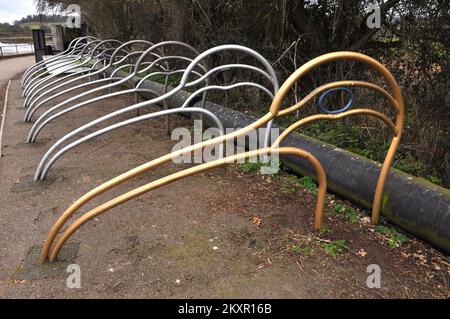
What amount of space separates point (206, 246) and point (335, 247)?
0.80 metres

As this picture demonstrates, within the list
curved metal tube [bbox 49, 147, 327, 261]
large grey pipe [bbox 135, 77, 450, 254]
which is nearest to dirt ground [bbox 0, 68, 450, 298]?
large grey pipe [bbox 135, 77, 450, 254]

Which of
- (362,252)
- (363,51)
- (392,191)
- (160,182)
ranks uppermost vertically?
(363,51)

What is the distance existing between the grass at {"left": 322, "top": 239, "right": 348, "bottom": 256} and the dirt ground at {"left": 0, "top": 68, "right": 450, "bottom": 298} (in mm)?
14

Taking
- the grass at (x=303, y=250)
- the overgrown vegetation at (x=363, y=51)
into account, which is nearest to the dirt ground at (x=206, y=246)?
the grass at (x=303, y=250)

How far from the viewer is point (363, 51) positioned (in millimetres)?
4402

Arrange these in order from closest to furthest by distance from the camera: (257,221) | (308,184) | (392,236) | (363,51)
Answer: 1. (392,236)
2. (257,221)
3. (308,184)
4. (363,51)

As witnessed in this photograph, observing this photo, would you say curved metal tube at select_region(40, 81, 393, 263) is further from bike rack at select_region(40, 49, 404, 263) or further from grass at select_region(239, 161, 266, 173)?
grass at select_region(239, 161, 266, 173)

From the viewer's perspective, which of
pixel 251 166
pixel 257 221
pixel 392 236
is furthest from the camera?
pixel 251 166

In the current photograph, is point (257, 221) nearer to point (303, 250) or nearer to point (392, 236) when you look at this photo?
point (303, 250)

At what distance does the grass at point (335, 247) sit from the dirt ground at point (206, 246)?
0.01 m

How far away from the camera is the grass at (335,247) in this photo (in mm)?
2288

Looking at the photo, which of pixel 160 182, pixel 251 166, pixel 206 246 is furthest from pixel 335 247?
pixel 251 166

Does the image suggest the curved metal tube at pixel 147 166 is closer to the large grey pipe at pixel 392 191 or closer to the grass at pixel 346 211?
the large grey pipe at pixel 392 191

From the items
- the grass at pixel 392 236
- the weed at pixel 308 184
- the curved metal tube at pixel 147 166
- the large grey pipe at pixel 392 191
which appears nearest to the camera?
the curved metal tube at pixel 147 166
